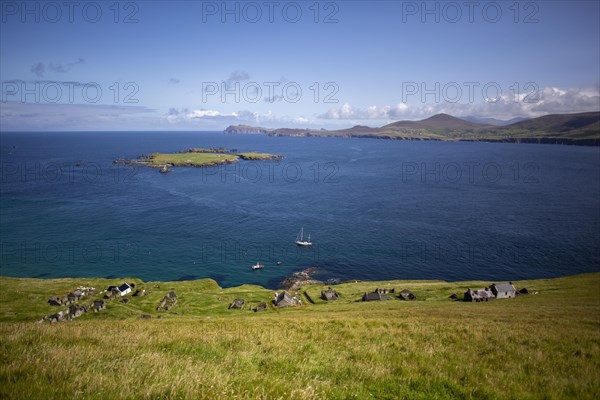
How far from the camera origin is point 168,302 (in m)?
60.1

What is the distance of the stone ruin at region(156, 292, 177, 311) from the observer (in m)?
58.9

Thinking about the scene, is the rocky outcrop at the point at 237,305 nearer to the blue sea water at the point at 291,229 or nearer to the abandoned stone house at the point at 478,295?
the blue sea water at the point at 291,229

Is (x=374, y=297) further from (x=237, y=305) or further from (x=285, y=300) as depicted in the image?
(x=237, y=305)

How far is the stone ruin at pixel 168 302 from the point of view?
58.9 metres

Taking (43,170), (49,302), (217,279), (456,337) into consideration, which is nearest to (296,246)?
(217,279)

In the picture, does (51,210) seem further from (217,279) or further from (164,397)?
(164,397)

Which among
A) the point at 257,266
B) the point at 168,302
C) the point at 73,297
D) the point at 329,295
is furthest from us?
the point at 257,266

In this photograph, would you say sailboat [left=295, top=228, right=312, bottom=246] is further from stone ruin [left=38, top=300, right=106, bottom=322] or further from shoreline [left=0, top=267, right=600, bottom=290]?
stone ruin [left=38, top=300, right=106, bottom=322]

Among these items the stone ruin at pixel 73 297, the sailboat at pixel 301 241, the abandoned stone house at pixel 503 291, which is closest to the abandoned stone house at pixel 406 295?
the abandoned stone house at pixel 503 291

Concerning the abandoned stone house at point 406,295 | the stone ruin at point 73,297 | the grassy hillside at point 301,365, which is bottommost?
the abandoned stone house at point 406,295

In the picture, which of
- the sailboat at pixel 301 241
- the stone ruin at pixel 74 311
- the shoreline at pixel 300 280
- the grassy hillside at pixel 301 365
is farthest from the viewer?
the sailboat at pixel 301 241

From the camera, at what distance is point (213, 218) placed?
359ft

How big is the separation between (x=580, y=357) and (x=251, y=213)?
105782 millimetres


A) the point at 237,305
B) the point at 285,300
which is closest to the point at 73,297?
the point at 237,305
